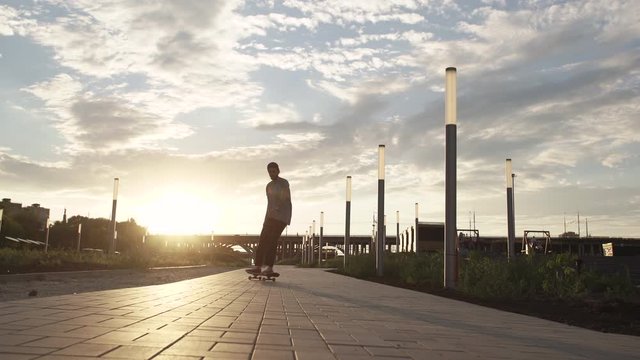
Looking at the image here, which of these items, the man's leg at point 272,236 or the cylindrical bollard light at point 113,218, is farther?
the cylindrical bollard light at point 113,218

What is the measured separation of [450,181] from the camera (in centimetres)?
1495

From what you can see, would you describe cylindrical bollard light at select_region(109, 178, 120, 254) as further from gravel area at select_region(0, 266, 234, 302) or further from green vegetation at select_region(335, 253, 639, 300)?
green vegetation at select_region(335, 253, 639, 300)

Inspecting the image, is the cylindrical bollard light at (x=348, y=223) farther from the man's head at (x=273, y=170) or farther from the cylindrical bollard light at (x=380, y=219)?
the man's head at (x=273, y=170)

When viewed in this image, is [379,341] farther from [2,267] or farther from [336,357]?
[2,267]

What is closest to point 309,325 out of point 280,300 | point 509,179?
point 280,300

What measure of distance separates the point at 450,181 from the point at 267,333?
35.8 feet

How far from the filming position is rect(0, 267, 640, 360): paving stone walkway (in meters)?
3.89

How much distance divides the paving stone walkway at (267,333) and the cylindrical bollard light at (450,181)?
638cm

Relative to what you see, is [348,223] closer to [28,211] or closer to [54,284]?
[54,284]

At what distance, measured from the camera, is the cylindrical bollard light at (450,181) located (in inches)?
562

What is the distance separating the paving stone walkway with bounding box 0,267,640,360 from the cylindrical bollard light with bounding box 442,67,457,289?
6.38 m

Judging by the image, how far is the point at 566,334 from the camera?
6254 mm

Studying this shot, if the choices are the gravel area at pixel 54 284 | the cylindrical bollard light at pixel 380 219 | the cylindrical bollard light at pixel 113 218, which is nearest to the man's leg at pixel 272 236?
the gravel area at pixel 54 284

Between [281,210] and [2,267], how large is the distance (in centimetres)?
1049
